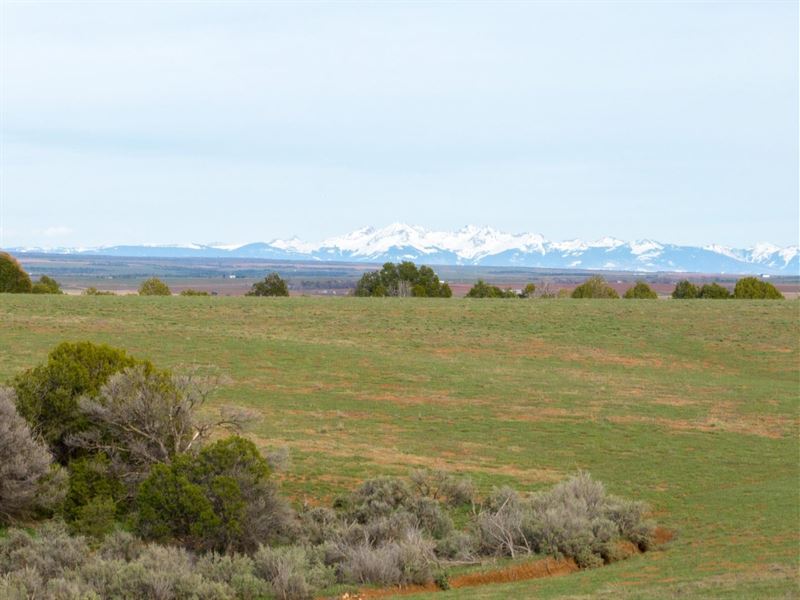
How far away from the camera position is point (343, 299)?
200 ft

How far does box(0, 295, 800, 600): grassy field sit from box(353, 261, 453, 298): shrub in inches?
916

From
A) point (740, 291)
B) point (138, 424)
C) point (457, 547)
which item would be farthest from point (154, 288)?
point (457, 547)

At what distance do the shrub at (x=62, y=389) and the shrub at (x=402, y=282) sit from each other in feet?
198

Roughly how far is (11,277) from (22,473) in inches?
2190

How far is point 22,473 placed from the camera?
1848cm

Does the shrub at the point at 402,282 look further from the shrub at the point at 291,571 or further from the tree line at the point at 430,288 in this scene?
the shrub at the point at 291,571

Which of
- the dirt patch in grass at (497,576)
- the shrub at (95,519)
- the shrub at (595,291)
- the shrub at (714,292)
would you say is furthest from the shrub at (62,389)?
the shrub at (714,292)

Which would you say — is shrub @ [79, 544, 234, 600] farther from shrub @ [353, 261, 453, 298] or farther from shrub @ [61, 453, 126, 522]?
shrub @ [353, 261, 453, 298]

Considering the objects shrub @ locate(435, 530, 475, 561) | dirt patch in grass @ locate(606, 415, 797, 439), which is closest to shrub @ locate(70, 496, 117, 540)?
shrub @ locate(435, 530, 475, 561)

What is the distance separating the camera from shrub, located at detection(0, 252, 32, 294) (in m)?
69.8

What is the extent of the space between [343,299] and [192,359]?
23.3m

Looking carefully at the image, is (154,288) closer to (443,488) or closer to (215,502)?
(443,488)

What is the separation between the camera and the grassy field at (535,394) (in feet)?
63.0

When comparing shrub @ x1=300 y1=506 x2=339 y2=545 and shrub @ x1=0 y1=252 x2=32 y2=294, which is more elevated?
shrub @ x1=0 y1=252 x2=32 y2=294
